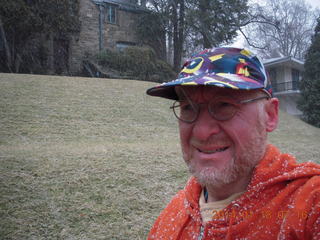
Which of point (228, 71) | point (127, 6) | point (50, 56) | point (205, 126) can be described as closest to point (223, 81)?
point (228, 71)

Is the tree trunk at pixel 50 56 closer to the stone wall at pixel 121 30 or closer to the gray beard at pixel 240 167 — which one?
the stone wall at pixel 121 30

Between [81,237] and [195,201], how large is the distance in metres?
1.88

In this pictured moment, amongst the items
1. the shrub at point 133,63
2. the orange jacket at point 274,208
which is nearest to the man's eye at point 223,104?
the orange jacket at point 274,208

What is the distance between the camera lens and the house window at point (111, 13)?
65.4 feet

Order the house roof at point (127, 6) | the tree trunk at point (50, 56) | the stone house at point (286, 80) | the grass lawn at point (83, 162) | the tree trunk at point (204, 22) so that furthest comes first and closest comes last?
the stone house at point (286, 80)
the house roof at point (127, 6)
the tree trunk at point (204, 22)
the tree trunk at point (50, 56)
the grass lawn at point (83, 162)

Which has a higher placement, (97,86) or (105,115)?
(97,86)

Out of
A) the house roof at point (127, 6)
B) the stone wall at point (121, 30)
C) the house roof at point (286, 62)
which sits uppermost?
the house roof at point (127, 6)

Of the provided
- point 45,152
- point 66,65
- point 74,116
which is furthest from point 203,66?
point 66,65

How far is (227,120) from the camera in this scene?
1406 mm

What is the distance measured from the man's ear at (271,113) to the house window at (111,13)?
19.8 metres

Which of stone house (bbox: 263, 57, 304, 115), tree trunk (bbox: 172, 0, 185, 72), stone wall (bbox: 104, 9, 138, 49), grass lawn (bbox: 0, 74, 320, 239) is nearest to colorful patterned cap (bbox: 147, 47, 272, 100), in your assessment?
grass lawn (bbox: 0, 74, 320, 239)

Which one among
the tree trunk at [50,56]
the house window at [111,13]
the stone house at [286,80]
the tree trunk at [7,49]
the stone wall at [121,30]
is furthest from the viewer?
the stone house at [286,80]

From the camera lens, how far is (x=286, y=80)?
77.6ft

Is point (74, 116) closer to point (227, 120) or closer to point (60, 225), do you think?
point (60, 225)
